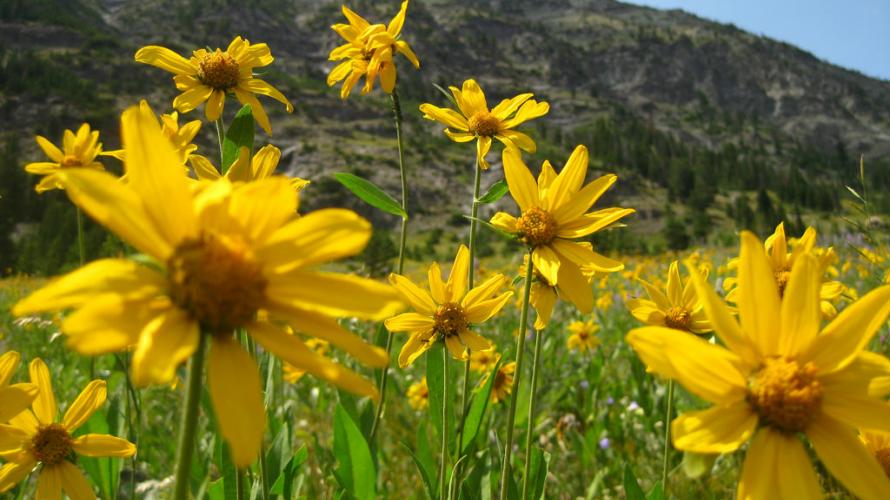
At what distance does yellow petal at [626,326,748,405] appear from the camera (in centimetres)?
92

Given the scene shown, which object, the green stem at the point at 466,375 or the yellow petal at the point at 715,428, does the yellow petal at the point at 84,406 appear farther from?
the yellow petal at the point at 715,428

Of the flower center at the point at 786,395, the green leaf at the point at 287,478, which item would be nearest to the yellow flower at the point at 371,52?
the green leaf at the point at 287,478

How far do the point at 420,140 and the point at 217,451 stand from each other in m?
107

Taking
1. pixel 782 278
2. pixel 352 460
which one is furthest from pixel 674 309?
pixel 352 460

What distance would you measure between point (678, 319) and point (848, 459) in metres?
0.91

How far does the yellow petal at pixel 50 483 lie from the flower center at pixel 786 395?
5.81 feet

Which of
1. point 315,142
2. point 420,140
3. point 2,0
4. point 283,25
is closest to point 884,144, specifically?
point 420,140

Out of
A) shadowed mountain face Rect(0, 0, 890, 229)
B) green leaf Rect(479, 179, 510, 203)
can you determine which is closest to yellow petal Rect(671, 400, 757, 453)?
green leaf Rect(479, 179, 510, 203)

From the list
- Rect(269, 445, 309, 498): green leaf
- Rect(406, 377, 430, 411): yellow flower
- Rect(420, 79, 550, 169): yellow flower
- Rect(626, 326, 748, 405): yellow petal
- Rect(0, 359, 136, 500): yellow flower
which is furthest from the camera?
Rect(406, 377, 430, 411): yellow flower

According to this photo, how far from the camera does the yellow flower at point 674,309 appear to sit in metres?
1.90

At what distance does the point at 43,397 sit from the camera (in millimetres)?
1688

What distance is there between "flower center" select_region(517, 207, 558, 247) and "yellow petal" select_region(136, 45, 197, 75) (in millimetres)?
1466

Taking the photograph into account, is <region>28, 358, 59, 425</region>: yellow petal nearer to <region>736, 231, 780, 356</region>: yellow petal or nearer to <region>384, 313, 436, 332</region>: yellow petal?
<region>384, 313, 436, 332</region>: yellow petal

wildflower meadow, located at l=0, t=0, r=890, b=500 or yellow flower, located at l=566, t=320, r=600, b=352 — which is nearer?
wildflower meadow, located at l=0, t=0, r=890, b=500
